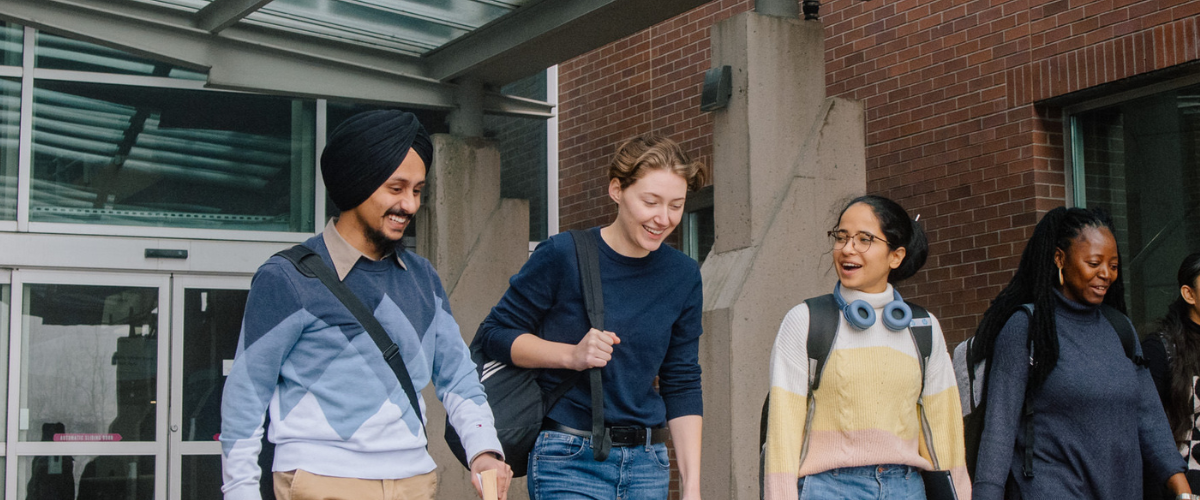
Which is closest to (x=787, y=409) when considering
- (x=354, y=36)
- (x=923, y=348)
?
(x=923, y=348)

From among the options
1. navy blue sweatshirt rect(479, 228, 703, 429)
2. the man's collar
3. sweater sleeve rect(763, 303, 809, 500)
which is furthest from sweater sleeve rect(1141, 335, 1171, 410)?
the man's collar

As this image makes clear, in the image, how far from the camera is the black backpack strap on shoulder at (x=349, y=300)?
3.37 meters

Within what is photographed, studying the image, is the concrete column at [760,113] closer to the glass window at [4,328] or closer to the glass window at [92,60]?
the glass window at [92,60]

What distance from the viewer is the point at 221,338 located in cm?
1039

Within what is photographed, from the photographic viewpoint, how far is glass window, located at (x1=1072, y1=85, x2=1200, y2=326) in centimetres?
751

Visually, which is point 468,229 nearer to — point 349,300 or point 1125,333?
point 1125,333

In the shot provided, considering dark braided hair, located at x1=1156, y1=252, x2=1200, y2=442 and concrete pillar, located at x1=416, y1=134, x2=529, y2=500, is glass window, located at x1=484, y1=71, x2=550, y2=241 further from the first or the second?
dark braided hair, located at x1=1156, y1=252, x2=1200, y2=442

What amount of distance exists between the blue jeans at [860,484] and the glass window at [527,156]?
8106 mm

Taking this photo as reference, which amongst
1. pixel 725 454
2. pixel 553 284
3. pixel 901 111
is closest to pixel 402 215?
pixel 553 284

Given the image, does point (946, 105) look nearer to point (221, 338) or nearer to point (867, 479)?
point (867, 479)

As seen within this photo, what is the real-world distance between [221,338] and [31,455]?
160cm

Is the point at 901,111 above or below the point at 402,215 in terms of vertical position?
above

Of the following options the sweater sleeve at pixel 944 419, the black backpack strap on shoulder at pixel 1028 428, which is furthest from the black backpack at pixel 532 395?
the black backpack strap on shoulder at pixel 1028 428

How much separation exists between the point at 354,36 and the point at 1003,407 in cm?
639
